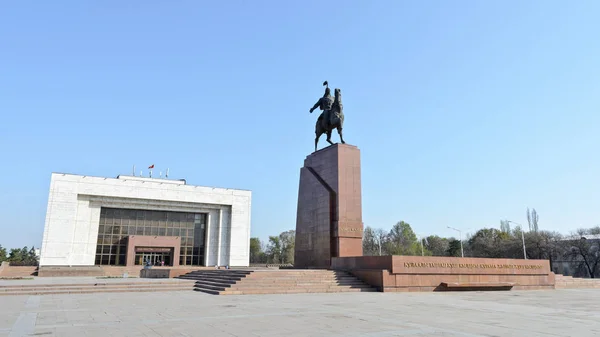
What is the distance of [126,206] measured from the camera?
4434cm

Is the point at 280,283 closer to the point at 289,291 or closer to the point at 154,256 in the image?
the point at 289,291

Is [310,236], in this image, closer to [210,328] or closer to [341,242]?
[341,242]

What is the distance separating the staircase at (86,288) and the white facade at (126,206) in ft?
90.8

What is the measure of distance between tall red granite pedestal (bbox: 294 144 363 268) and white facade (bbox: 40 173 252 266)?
2711cm

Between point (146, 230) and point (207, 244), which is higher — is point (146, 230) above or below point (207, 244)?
above

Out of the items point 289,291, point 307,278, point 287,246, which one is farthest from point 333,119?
point 287,246

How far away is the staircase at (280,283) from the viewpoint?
50.4 ft

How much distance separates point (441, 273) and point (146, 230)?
35.6 meters

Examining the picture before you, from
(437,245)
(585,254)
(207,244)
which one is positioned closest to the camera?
(207,244)

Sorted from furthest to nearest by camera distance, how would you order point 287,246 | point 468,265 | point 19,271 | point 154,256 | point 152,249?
point 287,246 < point 154,256 < point 152,249 < point 19,271 < point 468,265

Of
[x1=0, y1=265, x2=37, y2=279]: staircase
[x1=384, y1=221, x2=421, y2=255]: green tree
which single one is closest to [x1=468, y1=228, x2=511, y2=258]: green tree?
[x1=384, y1=221, x2=421, y2=255]: green tree

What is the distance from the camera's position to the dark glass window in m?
43.4

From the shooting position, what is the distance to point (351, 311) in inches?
394

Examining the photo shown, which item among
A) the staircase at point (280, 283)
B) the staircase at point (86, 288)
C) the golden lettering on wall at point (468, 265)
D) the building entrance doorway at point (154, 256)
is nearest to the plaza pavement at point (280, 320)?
the staircase at point (86, 288)
